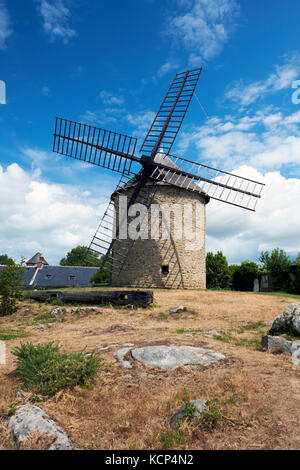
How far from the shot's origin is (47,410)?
425 centimetres

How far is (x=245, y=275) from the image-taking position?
34.8m

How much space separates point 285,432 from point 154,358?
2.87 metres

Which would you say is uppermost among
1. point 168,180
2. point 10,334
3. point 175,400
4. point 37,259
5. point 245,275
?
point 168,180

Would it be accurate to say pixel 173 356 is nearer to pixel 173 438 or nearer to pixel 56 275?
pixel 173 438

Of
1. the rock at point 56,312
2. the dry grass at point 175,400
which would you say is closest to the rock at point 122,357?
the dry grass at point 175,400

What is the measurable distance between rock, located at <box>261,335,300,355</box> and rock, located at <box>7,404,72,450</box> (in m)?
4.88

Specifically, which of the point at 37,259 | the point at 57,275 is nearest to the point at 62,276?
the point at 57,275

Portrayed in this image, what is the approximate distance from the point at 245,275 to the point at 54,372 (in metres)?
32.3

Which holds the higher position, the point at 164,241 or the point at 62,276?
the point at 164,241

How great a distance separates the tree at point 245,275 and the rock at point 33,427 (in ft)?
106

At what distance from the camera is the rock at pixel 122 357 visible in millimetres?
5824

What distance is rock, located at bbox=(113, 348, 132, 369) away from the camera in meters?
5.82
